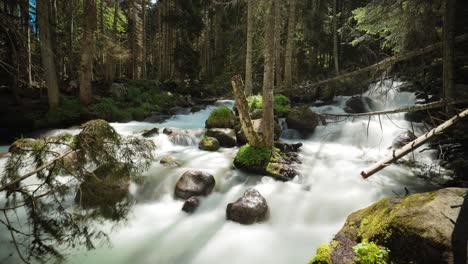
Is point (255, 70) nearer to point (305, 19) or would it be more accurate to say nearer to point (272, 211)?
point (305, 19)

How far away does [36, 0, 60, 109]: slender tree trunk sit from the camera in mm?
10992

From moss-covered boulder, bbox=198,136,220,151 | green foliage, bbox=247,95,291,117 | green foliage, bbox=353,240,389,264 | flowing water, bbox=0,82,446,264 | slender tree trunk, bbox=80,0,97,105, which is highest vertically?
slender tree trunk, bbox=80,0,97,105

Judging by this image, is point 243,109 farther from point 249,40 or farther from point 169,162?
point 249,40

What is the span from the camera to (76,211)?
3479 millimetres

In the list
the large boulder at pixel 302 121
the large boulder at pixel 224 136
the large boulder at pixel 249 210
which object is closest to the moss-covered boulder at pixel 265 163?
the large boulder at pixel 249 210

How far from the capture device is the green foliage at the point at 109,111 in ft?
42.6

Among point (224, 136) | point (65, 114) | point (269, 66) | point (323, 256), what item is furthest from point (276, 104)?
point (323, 256)

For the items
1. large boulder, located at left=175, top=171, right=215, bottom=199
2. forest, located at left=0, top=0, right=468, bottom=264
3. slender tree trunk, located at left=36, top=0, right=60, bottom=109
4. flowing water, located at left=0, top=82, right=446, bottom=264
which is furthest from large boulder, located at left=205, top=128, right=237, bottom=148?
slender tree trunk, located at left=36, top=0, right=60, bottom=109

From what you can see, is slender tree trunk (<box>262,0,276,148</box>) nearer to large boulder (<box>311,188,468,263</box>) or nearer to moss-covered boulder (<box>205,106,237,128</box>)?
moss-covered boulder (<box>205,106,237,128</box>)

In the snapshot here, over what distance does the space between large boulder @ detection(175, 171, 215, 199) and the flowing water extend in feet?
0.78

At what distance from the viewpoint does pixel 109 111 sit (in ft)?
44.1

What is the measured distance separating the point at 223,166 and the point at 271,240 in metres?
3.37

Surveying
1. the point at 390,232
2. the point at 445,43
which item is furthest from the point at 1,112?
the point at 445,43

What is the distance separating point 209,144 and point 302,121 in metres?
4.68
